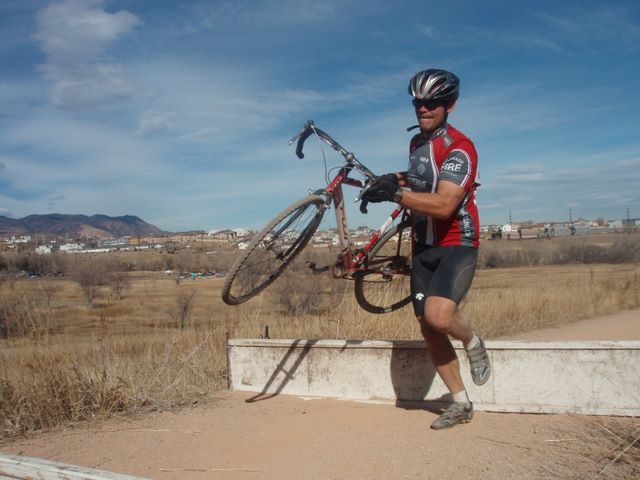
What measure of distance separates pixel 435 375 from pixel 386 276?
95 cm

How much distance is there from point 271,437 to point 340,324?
4.07 metres

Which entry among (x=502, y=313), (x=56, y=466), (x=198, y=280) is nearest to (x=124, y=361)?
(x=56, y=466)

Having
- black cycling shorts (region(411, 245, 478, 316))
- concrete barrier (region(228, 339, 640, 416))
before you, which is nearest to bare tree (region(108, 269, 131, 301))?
concrete barrier (region(228, 339, 640, 416))

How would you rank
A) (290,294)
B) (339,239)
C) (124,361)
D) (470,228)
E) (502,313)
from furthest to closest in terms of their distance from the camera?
→ 1. (290,294)
2. (502,313)
3. (124,361)
4. (339,239)
5. (470,228)

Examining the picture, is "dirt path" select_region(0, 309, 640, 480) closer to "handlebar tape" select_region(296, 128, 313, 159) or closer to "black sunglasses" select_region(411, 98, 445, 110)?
"handlebar tape" select_region(296, 128, 313, 159)

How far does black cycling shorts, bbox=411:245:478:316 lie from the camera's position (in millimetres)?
4051

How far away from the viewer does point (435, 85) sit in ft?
14.0

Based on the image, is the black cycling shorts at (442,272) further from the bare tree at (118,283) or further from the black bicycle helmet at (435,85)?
the bare tree at (118,283)

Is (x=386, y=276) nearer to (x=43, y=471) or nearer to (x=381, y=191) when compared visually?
(x=381, y=191)

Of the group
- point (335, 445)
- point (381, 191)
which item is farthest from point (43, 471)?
point (381, 191)

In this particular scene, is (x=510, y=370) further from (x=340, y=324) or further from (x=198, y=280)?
(x=198, y=280)

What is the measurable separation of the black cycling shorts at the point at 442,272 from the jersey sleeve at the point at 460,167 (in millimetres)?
497

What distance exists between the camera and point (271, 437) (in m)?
4.22

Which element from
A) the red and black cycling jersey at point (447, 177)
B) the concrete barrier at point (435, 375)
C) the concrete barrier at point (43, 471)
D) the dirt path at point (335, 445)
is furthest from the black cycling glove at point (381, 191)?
the concrete barrier at point (43, 471)
